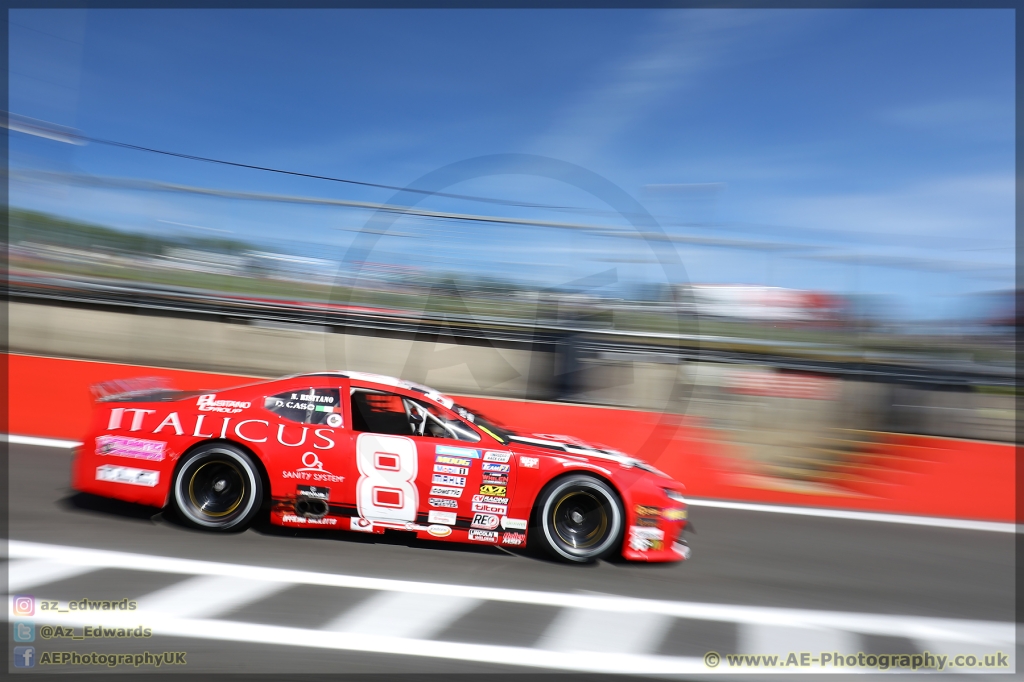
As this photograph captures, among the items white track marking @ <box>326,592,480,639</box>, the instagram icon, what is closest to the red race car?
white track marking @ <box>326,592,480,639</box>

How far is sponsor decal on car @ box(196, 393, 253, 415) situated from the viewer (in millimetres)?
4590

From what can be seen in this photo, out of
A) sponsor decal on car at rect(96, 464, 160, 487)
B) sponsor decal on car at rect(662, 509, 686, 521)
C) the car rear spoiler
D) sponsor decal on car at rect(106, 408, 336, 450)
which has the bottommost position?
sponsor decal on car at rect(662, 509, 686, 521)

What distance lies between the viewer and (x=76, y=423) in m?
7.23

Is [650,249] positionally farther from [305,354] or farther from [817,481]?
[305,354]

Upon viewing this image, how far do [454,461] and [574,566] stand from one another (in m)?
1.11

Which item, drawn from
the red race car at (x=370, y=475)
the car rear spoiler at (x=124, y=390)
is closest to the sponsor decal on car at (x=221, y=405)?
the red race car at (x=370, y=475)

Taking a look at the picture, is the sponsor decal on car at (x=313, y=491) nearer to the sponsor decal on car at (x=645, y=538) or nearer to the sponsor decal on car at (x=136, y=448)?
the sponsor decal on car at (x=136, y=448)

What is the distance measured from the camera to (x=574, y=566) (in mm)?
4445

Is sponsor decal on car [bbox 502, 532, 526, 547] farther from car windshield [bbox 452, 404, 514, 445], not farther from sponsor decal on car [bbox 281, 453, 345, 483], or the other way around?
sponsor decal on car [bbox 281, 453, 345, 483]

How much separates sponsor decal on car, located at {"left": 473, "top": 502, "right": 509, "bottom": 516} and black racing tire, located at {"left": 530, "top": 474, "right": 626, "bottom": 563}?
0.74 ft

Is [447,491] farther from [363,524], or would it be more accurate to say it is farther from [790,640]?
[790,640]

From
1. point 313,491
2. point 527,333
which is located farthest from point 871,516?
→ point 313,491

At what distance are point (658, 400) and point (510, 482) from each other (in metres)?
3.31

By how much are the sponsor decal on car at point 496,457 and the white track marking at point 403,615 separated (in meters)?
0.96
